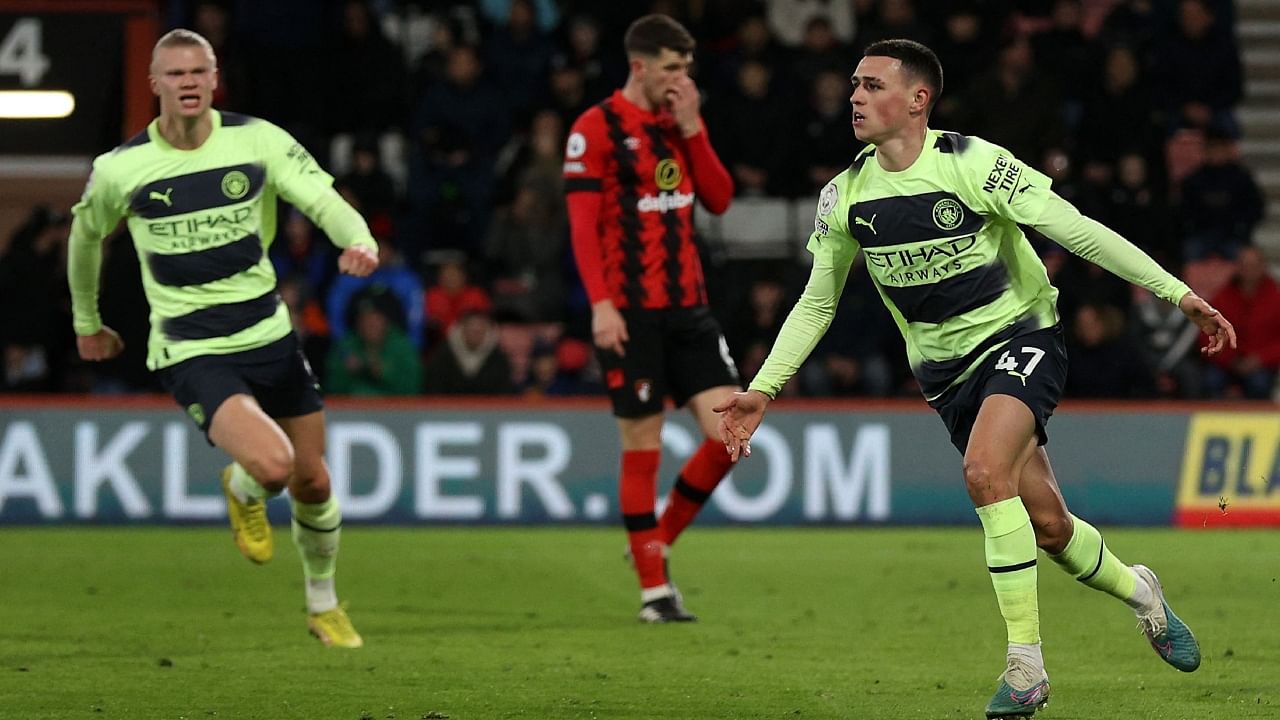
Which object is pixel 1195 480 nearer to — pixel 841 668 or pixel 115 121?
pixel 841 668

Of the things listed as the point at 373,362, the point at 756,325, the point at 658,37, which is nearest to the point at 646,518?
the point at 658,37

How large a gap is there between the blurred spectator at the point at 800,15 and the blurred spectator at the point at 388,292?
4665 mm

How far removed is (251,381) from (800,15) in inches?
427

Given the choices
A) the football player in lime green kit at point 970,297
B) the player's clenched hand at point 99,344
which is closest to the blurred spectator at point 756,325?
the player's clenched hand at point 99,344

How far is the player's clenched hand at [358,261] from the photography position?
22.7 feet

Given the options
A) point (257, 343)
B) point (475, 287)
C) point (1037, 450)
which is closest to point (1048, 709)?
point (1037, 450)

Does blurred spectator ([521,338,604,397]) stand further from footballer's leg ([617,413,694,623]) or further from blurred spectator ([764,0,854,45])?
footballer's leg ([617,413,694,623])

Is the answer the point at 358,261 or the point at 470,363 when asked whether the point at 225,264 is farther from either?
the point at 470,363

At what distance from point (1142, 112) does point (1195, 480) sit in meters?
3.95

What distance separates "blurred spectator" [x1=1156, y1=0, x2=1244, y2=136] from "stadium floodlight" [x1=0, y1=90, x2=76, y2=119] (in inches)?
350

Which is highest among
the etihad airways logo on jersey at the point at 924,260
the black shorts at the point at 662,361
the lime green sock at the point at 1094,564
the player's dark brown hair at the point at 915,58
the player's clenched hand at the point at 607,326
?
the player's dark brown hair at the point at 915,58

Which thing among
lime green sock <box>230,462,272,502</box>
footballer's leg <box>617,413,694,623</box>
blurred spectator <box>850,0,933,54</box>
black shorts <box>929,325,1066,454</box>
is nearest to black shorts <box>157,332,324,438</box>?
lime green sock <box>230,462,272,502</box>

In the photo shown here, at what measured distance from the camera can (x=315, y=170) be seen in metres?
7.61

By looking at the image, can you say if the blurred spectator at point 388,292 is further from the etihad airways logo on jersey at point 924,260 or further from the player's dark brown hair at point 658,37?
the etihad airways logo on jersey at point 924,260
